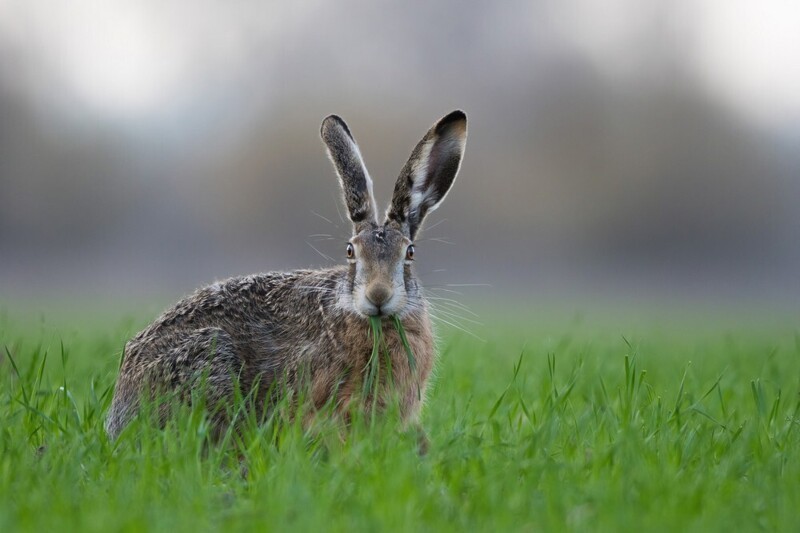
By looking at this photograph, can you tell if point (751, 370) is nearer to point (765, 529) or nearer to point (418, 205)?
point (418, 205)

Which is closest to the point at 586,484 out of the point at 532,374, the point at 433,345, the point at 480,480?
the point at 480,480

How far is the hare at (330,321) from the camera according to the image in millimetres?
5691

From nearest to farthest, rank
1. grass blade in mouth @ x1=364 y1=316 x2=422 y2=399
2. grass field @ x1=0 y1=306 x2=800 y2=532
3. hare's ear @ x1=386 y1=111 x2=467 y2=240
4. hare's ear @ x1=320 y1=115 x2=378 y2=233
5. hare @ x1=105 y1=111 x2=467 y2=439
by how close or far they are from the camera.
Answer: grass field @ x1=0 y1=306 x2=800 y2=532 → grass blade in mouth @ x1=364 y1=316 x2=422 y2=399 → hare @ x1=105 y1=111 x2=467 y2=439 → hare's ear @ x1=386 y1=111 x2=467 y2=240 → hare's ear @ x1=320 y1=115 x2=378 y2=233

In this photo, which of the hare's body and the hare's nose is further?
the hare's body

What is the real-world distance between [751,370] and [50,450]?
6.31m

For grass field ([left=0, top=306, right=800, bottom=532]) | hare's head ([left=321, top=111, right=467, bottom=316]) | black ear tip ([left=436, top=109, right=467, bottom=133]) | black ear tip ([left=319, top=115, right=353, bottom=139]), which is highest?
black ear tip ([left=436, top=109, right=467, bottom=133])

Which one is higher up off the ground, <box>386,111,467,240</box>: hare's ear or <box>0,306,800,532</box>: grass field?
<box>386,111,467,240</box>: hare's ear

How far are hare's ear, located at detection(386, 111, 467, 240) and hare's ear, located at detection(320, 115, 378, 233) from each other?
0.59 feet

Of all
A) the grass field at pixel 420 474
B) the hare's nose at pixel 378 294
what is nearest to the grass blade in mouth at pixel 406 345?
the hare's nose at pixel 378 294

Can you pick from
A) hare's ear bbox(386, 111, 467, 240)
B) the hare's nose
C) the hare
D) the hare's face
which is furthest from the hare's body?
hare's ear bbox(386, 111, 467, 240)

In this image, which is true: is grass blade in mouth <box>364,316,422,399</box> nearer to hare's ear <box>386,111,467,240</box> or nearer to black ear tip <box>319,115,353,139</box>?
hare's ear <box>386,111,467,240</box>

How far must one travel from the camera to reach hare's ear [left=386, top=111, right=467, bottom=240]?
20.2 feet

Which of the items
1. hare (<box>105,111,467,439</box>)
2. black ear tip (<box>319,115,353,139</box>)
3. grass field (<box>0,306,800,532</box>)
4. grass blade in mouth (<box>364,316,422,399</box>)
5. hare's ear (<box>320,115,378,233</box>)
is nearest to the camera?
grass field (<box>0,306,800,532</box>)

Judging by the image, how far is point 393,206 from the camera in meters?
6.21
